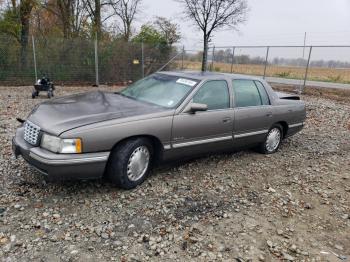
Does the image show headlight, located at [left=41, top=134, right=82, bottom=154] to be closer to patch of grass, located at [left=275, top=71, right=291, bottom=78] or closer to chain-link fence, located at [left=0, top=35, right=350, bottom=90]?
chain-link fence, located at [left=0, top=35, right=350, bottom=90]

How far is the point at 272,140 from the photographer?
604 cm

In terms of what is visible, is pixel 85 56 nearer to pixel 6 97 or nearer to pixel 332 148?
pixel 6 97

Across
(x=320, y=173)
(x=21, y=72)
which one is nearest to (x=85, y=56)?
(x=21, y=72)

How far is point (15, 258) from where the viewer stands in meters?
2.79

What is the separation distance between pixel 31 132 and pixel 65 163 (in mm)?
713

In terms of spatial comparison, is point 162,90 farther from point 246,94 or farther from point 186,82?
point 246,94

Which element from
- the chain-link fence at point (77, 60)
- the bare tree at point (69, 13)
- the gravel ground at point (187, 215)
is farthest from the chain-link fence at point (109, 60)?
the gravel ground at point (187, 215)

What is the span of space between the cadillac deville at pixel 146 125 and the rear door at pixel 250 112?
0.6 inches

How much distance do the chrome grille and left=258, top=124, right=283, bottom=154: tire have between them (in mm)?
3883

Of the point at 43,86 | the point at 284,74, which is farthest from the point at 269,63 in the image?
the point at 43,86

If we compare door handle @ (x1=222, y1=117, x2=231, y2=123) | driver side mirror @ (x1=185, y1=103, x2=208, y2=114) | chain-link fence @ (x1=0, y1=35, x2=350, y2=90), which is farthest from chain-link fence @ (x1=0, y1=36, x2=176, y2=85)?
driver side mirror @ (x1=185, y1=103, x2=208, y2=114)

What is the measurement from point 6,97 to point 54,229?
340 inches

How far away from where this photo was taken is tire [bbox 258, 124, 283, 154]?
592cm

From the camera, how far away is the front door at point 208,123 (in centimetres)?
439
